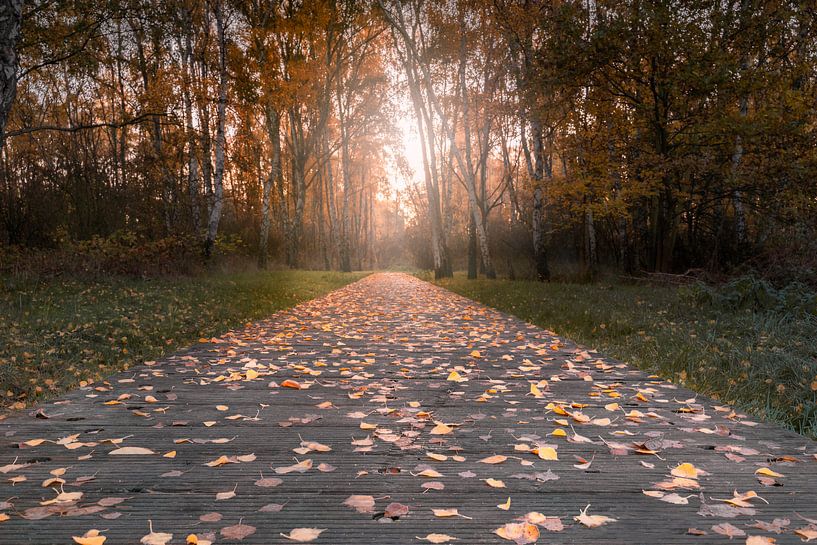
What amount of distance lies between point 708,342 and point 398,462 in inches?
183

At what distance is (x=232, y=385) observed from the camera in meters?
4.66

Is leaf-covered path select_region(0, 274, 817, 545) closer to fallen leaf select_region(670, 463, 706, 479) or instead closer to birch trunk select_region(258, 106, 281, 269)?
fallen leaf select_region(670, 463, 706, 479)

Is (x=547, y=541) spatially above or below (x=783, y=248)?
below

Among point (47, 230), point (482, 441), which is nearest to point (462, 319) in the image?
point (482, 441)

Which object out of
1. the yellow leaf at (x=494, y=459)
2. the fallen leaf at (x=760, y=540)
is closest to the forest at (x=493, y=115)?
the yellow leaf at (x=494, y=459)

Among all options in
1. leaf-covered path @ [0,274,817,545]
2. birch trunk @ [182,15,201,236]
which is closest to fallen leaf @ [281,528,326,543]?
leaf-covered path @ [0,274,817,545]

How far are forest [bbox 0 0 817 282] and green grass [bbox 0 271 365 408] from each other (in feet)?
8.42

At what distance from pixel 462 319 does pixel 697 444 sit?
256 inches

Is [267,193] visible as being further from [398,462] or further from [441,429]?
[398,462]

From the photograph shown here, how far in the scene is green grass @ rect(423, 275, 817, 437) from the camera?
13.5 feet

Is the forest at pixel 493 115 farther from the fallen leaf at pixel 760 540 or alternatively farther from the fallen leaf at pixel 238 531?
the fallen leaf at pixel 760 540

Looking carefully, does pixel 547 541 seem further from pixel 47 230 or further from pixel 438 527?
pixel 47 230

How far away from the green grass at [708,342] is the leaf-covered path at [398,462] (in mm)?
412

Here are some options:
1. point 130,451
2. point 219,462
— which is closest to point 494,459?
point 219,462
